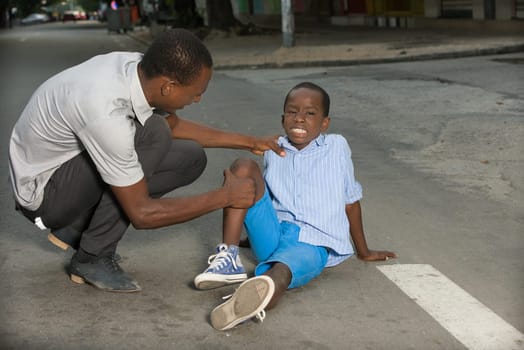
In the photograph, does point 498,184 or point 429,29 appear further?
point 429,29

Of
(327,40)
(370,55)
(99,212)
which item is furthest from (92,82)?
(327,40)

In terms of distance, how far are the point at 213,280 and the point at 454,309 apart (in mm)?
1060

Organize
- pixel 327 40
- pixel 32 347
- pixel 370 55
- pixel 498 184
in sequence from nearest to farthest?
pixel 32 347, pixel 498 184, pixel 370 55, pixel 327 40

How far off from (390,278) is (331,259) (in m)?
0.30

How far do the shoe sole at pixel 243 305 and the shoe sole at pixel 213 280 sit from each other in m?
0.51

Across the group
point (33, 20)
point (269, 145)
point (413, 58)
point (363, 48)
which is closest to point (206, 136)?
point (269, 145)

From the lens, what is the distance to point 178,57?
415 centimetres

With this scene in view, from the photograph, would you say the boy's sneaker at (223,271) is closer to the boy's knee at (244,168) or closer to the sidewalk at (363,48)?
the boy's knee at (244,168)

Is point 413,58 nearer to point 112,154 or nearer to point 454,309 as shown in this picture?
point 454,309

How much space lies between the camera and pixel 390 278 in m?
4.84

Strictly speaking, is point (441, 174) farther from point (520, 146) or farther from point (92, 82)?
point (92, 82)

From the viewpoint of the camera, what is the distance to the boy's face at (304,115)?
15.9 feet

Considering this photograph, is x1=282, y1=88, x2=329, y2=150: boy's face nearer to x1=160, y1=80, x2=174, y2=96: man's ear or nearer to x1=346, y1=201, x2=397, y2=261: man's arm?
x1=346, y1=201, x2=397, y2=261: man's arm

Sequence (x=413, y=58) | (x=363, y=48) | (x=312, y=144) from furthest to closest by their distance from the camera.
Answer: (x=363, y=48)
(x=413, y=58)
(x=312, y=144)
